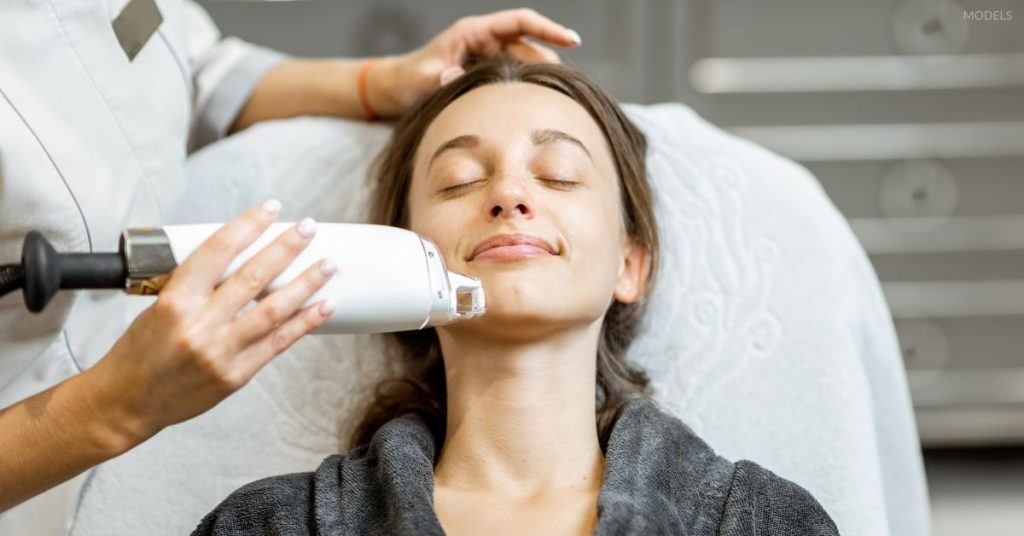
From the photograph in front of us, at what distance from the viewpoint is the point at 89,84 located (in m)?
1.30

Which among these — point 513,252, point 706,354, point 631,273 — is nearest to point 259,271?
point 513,252

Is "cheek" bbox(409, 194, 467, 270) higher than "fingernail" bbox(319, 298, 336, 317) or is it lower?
higher

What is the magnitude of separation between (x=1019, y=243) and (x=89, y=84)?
7.69 feet

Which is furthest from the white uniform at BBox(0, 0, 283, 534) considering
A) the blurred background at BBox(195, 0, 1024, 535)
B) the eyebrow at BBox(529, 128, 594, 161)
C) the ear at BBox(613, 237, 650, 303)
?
the blurred background at BBox(195, 0, 1024, 535)

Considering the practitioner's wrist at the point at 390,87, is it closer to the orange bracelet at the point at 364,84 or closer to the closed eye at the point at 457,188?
the orange bracelet at the point at 364,84

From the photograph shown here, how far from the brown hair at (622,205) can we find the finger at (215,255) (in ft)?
1.90

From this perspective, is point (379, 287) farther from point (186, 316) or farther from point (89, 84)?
point (89, 84)

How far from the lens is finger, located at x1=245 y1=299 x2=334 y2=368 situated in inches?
36.5

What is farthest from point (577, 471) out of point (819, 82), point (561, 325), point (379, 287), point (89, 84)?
point (819, 82)

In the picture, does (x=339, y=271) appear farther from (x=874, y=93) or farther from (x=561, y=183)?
(x=874, y=93)

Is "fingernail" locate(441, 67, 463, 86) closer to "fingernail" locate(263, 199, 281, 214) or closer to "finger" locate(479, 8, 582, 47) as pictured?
"finger" locate(479, 8, 582, 47)

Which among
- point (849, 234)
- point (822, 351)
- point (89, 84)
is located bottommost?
point (822, 351)

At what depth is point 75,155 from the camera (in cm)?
123

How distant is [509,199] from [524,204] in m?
0.02
